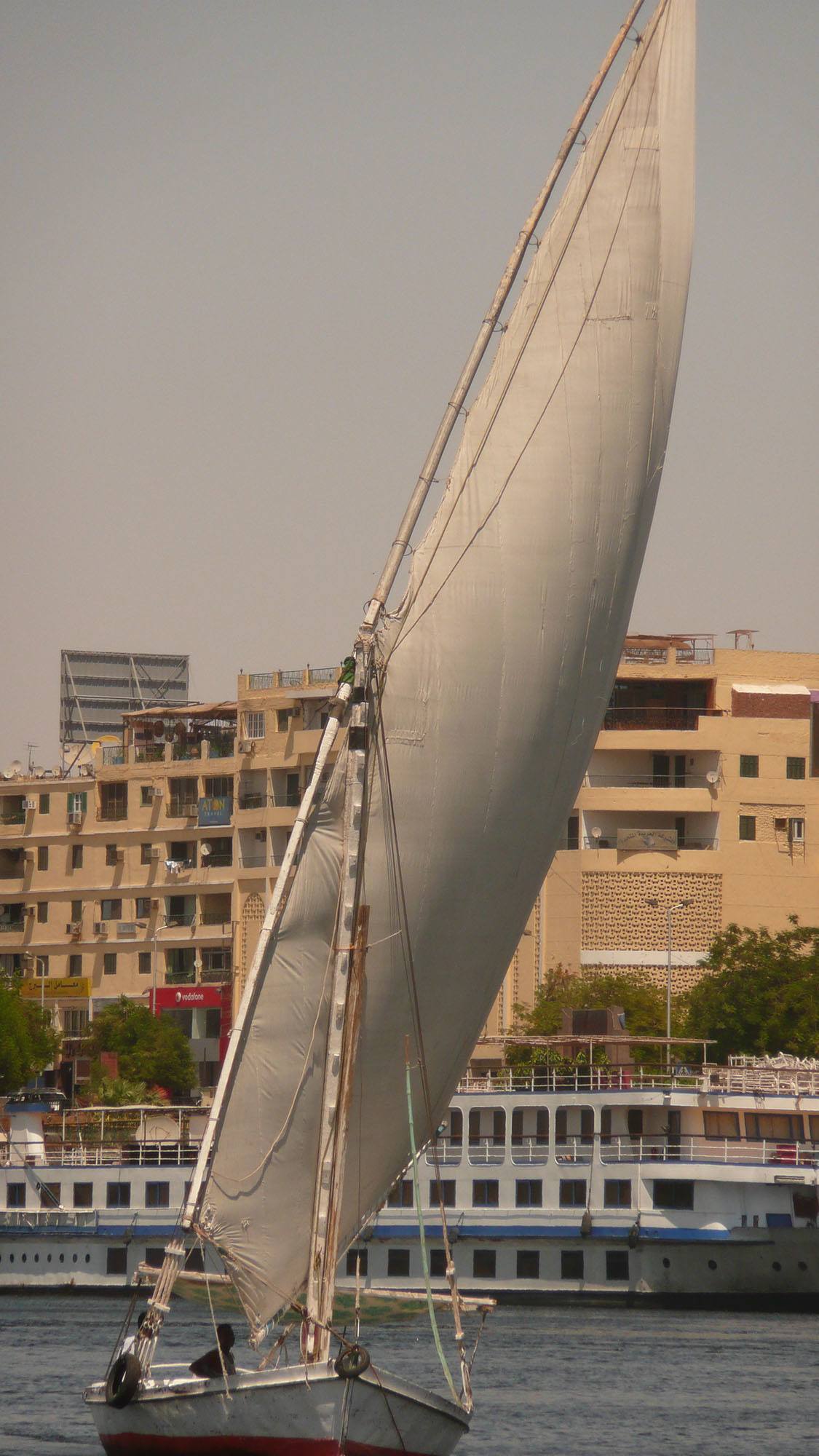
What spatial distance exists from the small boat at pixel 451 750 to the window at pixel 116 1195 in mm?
37602

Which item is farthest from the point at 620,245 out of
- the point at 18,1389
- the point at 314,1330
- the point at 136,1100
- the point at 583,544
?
the point at 136,1100

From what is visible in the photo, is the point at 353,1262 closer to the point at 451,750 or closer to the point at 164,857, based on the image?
the point at 451,750

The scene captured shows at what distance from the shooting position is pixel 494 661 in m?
31.9

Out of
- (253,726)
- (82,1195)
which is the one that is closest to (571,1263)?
(82,1195)

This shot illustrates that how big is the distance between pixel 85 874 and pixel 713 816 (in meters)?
28.7

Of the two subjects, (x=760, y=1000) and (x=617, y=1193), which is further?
(x=760, y=1000)

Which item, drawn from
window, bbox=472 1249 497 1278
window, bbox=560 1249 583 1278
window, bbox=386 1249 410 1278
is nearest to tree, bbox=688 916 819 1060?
window, bbox=386 1249 410 1278

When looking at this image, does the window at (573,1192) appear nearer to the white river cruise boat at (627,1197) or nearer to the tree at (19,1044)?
the white river cruise boat at (627,1197)

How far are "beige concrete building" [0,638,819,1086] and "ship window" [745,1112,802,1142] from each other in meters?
36.4

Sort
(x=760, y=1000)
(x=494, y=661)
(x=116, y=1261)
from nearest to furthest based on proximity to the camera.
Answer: (x=494, y=661) < (x=116, y=1261) < (x=760, y=1000)

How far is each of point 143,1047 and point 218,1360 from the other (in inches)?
2861

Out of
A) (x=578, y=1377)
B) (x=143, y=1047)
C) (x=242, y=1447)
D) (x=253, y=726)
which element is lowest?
(x=578, y=1377)

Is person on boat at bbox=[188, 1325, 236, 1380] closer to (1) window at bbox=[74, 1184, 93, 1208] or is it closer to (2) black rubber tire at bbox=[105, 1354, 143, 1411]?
(2) black rubber tire at bbox=[105, 1354, 143, 1411]

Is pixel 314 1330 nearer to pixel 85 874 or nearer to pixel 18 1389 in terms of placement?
Answer: pixel 18 1389
